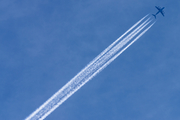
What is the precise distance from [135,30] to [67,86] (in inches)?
1261

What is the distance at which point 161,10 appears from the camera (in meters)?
110

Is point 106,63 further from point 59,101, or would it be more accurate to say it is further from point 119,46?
point 59,101

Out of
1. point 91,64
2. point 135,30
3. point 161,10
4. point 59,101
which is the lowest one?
point 59,101

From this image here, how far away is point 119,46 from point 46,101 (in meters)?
28.4

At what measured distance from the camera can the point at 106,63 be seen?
79.8 m

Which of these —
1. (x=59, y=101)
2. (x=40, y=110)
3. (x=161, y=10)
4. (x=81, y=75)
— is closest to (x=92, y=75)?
(x=81, y=75)

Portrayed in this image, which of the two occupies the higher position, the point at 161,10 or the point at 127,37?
the point at 161,10

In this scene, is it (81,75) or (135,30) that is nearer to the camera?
(81,75)

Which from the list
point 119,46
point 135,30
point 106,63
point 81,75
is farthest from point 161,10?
point 81,75

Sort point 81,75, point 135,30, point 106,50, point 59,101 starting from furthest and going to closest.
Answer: point 135,30, point 106,50, point 81,75, point 59,101

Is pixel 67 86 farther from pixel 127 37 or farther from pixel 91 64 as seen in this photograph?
pixel 127 37

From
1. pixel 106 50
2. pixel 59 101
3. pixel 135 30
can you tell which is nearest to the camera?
pixel 59 101

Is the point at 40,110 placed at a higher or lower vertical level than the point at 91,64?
lower

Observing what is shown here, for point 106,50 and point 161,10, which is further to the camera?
point 161,10
